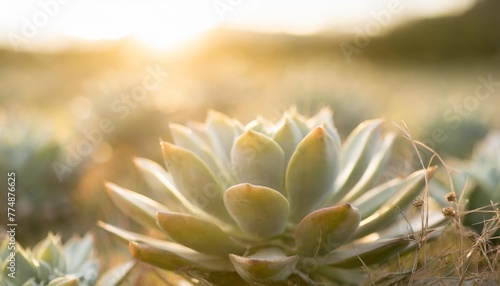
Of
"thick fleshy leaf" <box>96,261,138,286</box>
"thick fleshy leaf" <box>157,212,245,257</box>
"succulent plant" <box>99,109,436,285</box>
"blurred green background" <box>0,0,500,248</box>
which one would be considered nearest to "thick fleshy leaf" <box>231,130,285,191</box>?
"succulent plant" <box>99,109,436,285</box>

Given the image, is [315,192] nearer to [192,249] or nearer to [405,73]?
[192,249]

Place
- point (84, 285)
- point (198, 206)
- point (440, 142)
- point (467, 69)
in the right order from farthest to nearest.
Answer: point (467, 69) < point (440, 142) < point (198, 206) < point (84, 285)

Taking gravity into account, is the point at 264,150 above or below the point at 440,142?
above

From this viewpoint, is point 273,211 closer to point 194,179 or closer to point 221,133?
point 194,179

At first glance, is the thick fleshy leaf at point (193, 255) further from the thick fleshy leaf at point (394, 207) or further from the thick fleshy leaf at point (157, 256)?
the thick fleshy leaf at point (394, 207)

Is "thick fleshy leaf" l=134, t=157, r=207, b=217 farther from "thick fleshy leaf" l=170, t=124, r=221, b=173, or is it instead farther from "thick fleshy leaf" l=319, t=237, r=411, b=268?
"thick fleshy leaf" l=319, t=237, r=411, b=268

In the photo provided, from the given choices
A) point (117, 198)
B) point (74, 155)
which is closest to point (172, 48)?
point (74, 155)
